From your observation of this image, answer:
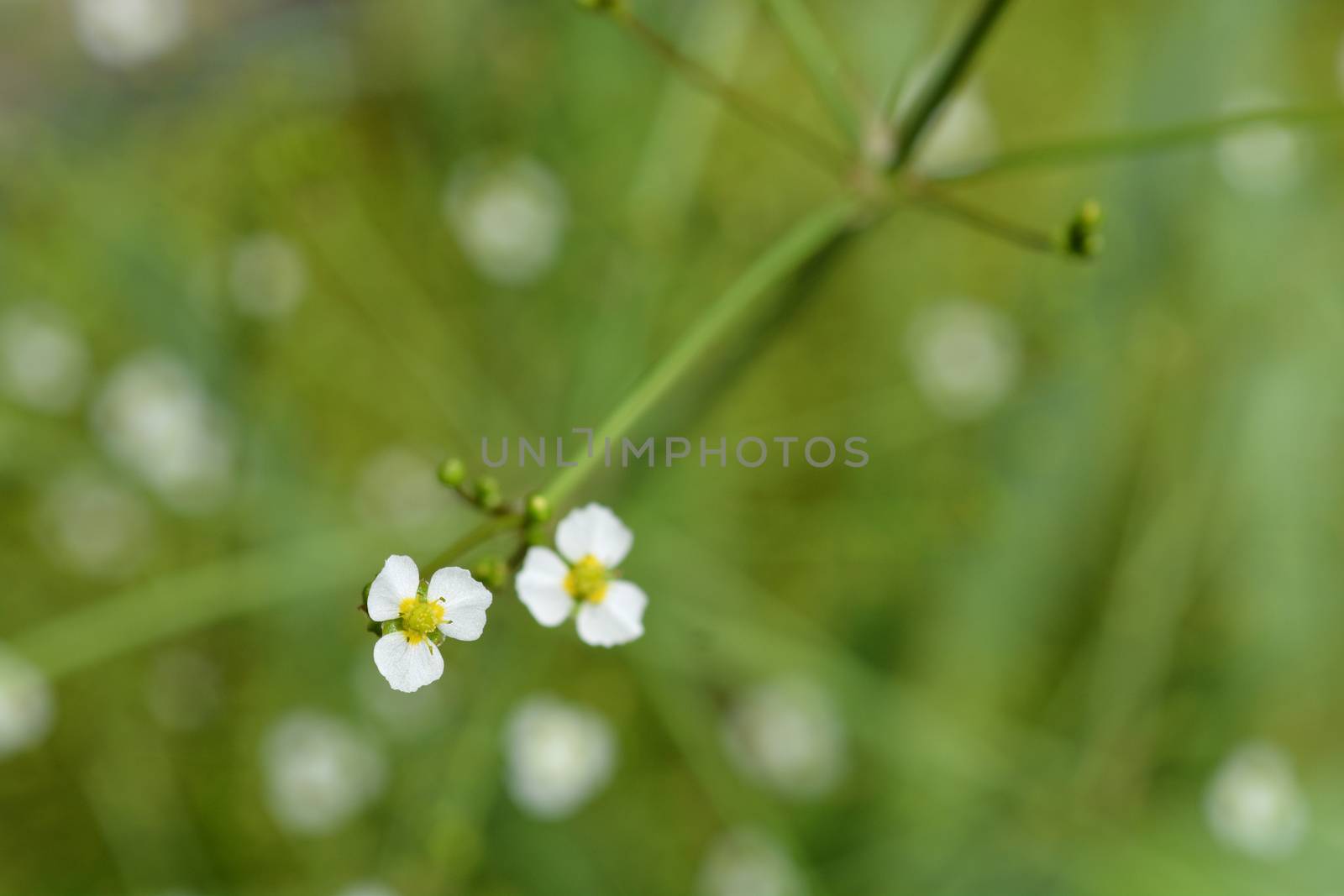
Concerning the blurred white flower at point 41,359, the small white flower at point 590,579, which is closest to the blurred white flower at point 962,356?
the small white flower at point 590,579

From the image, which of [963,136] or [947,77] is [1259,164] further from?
[947,77]

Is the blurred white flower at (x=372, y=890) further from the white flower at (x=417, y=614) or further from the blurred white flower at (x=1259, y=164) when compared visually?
the blurred white flower at (x=1259, y=164)

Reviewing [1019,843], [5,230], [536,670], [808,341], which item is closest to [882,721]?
[1019,843]

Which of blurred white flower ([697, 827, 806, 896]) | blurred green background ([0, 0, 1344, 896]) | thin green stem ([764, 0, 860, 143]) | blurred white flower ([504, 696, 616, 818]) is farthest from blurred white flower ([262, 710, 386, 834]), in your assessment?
thin green stem ([764, 0, 860, 143])

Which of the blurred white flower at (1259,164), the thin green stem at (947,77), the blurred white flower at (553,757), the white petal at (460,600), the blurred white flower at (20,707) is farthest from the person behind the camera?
the blurred white flower at (1259,164)

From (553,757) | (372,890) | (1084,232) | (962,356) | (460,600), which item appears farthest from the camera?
(962,356)

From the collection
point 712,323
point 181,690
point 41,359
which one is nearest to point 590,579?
point 712,323
